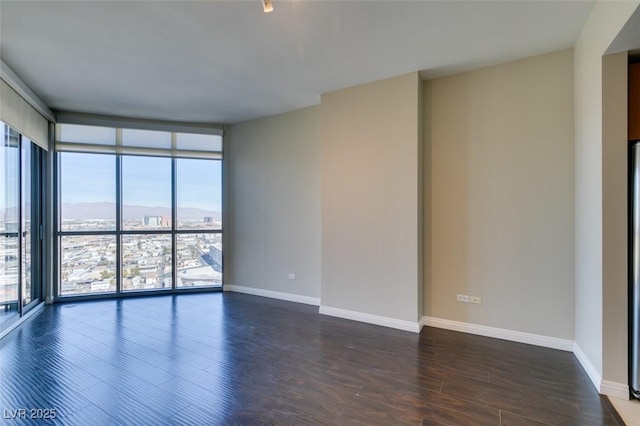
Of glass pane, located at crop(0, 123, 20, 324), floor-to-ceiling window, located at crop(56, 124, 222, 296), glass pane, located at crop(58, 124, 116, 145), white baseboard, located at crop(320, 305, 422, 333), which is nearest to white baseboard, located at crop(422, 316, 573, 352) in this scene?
white baseboard, located at crop(320, 305, 422, 333)

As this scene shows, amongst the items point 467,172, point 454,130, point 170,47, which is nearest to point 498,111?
point 454,130

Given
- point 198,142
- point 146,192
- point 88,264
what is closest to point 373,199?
point 198,142

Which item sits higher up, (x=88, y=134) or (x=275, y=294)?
(x=88, y=134)

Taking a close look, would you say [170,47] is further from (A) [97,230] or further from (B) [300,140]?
(A) [97,230]

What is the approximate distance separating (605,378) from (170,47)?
4.61 meters

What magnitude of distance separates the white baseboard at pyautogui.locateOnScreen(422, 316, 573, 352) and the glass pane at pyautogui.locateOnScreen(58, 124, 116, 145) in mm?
5543

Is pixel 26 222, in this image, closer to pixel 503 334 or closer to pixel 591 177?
pixel 503 334

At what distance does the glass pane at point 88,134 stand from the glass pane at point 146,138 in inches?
7.5

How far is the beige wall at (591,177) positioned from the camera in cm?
231

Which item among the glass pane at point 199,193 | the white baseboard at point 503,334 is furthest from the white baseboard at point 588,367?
the glass pane at point 199,193

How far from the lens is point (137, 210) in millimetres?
5355

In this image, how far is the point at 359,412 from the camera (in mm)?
2166

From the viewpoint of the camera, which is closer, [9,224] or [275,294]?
[9,224]

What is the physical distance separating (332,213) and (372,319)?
1432 mm
